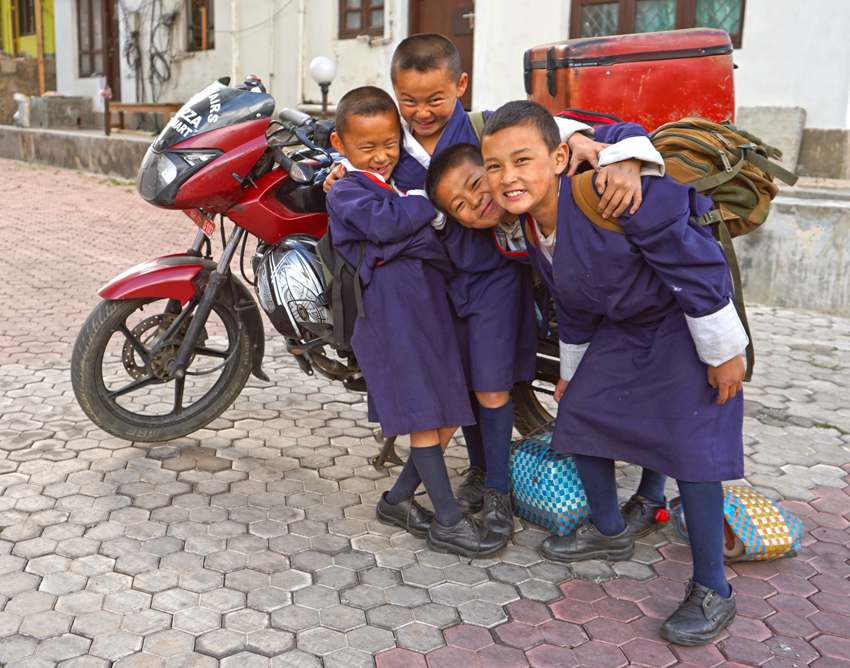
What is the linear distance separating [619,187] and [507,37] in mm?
7561

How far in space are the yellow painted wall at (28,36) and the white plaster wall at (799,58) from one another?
17.0 meters

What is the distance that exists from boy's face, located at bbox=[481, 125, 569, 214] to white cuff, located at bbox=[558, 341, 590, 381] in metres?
0.53

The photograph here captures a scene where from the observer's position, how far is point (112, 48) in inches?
680

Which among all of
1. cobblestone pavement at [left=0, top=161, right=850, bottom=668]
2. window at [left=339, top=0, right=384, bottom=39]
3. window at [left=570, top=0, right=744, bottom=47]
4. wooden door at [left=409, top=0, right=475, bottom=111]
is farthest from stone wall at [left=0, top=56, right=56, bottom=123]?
cobblestone pavement at [left=0, top=161, right=850, bottom=668]

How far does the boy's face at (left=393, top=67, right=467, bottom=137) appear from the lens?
105 inches

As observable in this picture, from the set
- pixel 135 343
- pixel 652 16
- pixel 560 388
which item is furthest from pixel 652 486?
pixel 652 16

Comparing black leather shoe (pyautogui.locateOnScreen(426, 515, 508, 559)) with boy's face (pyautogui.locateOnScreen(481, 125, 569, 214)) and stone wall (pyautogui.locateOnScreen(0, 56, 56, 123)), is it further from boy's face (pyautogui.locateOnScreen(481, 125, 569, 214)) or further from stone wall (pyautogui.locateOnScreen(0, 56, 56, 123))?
stone wall (pyautogui.locateOnScreen(0, 56, 56, 123))

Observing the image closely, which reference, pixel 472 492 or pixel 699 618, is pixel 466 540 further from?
pixel 699 618

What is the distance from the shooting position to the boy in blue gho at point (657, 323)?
7.09 ft

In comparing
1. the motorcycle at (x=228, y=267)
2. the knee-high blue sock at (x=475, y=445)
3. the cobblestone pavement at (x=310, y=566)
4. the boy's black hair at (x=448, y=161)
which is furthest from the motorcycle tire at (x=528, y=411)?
the boy's black hair at (x=448, y=161)

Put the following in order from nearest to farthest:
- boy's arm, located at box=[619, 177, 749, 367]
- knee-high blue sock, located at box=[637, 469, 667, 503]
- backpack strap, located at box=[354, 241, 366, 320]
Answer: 1. boy's arm, located at box=[619, 177, 749, 367]
2. backpack strap, located at box=[354, 241, 366, 320]
3. knee-high blue sock, located at box=[637, 469, 667, 503]

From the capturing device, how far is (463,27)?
33.0ft

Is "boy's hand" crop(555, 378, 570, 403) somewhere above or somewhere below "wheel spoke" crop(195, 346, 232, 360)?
above

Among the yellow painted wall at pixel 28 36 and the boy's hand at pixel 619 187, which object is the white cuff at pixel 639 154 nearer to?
the boy's hand at pixel 619 187
